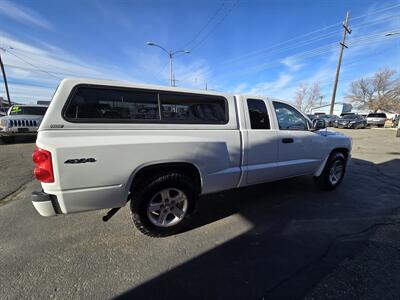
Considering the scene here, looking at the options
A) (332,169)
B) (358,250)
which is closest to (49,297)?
(358,250)

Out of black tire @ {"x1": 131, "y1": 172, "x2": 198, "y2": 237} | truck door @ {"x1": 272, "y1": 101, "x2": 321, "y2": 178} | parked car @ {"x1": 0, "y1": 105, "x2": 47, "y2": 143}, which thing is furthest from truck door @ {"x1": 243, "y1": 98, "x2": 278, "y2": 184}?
parked car @ {"x1": 0, "y1": 105, "x2": 47, "y2": 143}

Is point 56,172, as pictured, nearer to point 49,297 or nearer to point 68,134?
point 68,134

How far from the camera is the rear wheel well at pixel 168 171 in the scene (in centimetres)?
262

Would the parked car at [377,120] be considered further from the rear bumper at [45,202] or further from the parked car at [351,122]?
the rear bumper at [45,202]

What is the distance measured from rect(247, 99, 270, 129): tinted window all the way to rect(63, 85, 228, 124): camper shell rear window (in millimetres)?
478

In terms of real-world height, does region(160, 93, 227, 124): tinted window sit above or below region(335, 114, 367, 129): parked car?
above

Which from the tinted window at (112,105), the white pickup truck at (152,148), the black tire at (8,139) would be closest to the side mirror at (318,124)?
the white pickup truck at (152,148)

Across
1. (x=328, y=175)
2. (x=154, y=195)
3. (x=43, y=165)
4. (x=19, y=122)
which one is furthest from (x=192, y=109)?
(x=19, y=122)

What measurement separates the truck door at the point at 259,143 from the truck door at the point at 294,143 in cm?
19

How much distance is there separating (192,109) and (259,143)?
1.19 m

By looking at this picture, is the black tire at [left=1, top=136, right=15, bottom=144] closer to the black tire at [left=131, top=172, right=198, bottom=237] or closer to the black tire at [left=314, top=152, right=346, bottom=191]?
the black tire at [left=131, top=172, right=198, bottom=237]

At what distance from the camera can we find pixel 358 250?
2.64 m

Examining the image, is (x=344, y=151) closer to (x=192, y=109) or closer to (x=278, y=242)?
(x=278, y=242)

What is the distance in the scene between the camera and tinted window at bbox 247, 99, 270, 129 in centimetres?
337
